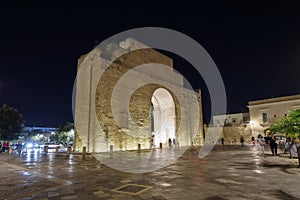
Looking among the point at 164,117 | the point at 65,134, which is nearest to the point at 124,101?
the point at 164,117

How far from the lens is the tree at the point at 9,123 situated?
24991mm

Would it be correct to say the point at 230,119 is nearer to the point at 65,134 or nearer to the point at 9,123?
the point at 65,134

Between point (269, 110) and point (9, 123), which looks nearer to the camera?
point (9, 123)

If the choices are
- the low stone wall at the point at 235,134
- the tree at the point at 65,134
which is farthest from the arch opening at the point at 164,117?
the tree at the point at 65,134

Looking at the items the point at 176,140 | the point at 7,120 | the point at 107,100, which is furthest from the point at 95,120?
the point at 7,120

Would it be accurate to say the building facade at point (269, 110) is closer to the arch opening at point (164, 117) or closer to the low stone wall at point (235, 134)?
the low stone wall at point (235, 134)

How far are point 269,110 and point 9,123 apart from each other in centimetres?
3448

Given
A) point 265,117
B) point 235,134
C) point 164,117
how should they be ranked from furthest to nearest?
point 235,134, point 265,117, point 164,117

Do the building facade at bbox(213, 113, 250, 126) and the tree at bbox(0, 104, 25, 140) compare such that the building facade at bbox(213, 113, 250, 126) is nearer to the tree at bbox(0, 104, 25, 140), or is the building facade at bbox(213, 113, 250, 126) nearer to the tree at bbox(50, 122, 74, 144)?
the tree at bbox(50, 122, 74, 144)

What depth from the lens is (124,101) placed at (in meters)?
16.5

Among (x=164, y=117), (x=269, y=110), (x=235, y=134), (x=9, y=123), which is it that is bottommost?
(x=235, y=134)

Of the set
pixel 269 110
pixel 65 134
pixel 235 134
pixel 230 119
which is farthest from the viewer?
pixel 230 119

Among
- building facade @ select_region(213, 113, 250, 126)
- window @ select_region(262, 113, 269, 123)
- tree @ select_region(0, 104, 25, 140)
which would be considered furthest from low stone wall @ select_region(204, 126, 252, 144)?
tree @ select_region(0, 104, 25, 140)

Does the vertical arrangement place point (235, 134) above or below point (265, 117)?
below
